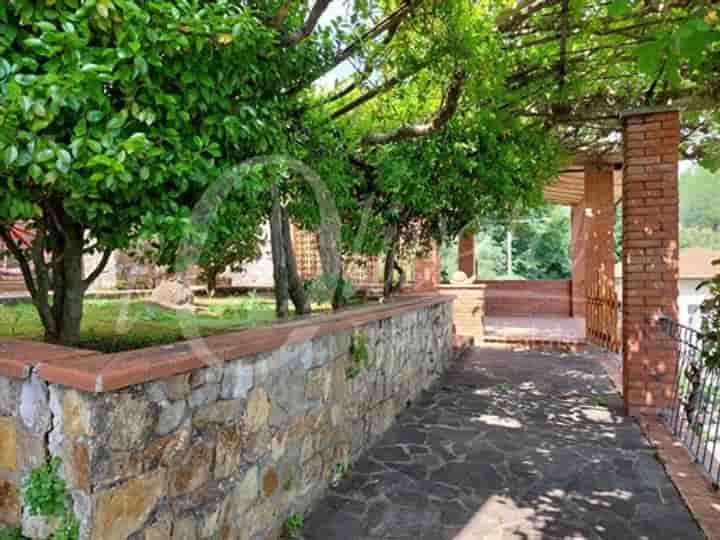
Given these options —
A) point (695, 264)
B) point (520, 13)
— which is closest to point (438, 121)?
point (520, 13)

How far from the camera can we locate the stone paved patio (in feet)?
8.57

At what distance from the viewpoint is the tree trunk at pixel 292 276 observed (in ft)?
12.5

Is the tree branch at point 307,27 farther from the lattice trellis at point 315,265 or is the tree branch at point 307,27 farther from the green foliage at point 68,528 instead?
the lattice trellis at point 315,265

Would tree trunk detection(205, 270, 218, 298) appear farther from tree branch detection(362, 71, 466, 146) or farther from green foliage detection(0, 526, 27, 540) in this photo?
green foliage detection(0, 526, 27, 540)

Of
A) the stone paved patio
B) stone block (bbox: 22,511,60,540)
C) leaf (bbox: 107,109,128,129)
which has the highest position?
leaf (bbox: 107,109,128,129)

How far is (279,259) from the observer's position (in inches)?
145

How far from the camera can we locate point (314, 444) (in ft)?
9.43

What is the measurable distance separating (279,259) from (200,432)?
6.23ft

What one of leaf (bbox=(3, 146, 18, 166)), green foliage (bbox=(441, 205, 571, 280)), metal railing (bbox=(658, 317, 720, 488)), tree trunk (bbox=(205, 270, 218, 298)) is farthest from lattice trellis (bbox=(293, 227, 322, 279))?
green foliage (bbox=(441, 205, 571, 280))

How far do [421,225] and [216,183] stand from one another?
450 centimetres

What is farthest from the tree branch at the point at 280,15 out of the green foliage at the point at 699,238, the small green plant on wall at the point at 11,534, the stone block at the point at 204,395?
the green foliage at the point at 699,238

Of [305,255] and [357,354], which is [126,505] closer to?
[357,354]

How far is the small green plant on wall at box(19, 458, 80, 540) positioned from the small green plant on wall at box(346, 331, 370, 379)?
2033mm

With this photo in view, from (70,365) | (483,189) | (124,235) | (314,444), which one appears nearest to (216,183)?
(124,235)
